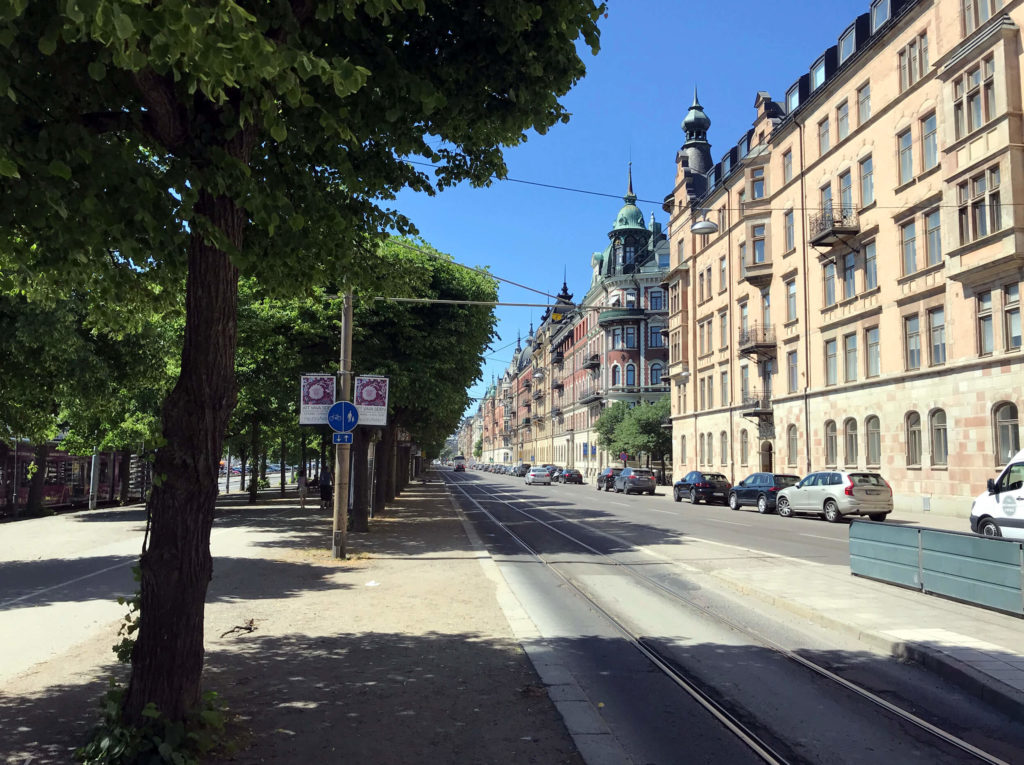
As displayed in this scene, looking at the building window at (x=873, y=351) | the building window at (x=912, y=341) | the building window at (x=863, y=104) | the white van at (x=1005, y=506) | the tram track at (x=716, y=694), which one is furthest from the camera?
the building window at (x=863, y=104)

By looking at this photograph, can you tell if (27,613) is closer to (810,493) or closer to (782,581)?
(782,581)

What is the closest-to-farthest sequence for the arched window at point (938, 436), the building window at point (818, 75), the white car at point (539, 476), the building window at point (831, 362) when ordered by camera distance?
the arched window at point (938, 436) < the building window at point (831, 362) < the building window at point (818, 75) < the white car at point (539, 476)

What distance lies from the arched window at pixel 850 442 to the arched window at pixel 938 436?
5.25m

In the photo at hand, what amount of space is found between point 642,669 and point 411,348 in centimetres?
1458

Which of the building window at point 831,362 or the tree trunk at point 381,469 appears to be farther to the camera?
the building window at point 831,362

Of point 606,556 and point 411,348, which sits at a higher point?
point 411,348

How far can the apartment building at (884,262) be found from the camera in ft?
82.2

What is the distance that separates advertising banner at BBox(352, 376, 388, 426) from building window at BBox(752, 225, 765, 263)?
31378mm

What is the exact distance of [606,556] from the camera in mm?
15594

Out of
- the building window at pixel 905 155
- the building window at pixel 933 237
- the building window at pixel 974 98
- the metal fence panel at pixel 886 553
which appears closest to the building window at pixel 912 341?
the building window at pixel 933 237

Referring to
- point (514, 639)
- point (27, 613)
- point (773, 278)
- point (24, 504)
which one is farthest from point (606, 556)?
point (773, 278)

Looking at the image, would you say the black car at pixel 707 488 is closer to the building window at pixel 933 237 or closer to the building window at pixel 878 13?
the building window at pixel 933 237

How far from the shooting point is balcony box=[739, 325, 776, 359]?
134ft

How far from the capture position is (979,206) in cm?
2564
